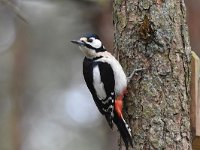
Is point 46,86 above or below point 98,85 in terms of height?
below

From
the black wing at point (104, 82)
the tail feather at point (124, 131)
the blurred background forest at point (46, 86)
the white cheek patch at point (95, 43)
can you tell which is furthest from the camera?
the blurred background forest at point (46, 86)

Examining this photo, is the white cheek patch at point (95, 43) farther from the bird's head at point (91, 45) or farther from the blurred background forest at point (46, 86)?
the blurred background forest at point (46, 86)

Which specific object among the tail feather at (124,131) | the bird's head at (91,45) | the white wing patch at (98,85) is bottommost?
the tail feather at (124,131)

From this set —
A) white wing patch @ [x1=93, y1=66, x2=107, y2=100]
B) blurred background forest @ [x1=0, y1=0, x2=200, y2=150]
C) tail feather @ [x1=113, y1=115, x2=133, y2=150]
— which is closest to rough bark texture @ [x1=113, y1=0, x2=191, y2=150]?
tail feather @ [x1=113, y1=115, x2=133, y2=150]

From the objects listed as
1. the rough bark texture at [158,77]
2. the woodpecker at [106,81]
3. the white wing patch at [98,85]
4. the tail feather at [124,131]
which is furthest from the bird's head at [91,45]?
the tail feather at [124,131]

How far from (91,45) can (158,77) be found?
1.80 ft

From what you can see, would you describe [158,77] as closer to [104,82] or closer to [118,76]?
[118,76]

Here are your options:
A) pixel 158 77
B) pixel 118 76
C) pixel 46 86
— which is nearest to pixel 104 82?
pixel 118 76

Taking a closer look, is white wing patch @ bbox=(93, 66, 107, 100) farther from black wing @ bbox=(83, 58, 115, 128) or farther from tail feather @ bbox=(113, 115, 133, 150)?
tail feather @ bbox=(113, 115, 133, 150)

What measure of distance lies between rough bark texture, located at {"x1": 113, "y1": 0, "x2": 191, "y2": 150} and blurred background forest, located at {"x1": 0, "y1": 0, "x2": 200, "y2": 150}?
402 cm

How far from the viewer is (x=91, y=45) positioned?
387 centimetres

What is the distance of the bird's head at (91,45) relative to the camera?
3.82 m

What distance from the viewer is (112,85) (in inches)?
150

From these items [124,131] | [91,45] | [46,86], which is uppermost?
[91,45]
